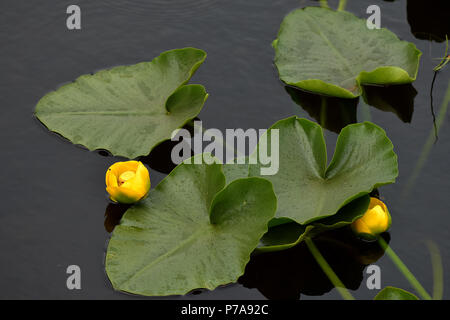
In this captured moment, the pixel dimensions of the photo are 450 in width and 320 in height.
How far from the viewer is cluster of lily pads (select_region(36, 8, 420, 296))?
1459mm

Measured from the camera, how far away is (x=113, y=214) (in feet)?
5.44

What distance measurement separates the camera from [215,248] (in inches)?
58.0

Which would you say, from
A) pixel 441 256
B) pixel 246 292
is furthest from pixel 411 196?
pixel 246 292

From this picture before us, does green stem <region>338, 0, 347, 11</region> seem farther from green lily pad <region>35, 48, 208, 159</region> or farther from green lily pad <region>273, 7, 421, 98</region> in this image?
green lily pad <region>35, 48, 208, 159</region>

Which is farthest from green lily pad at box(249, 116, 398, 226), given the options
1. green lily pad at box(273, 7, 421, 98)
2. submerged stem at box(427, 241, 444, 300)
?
green lily pad at box(273, 7, 421, 98)

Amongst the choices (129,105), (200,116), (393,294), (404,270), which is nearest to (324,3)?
(200,116)

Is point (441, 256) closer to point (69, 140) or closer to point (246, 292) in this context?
point (246, 292)

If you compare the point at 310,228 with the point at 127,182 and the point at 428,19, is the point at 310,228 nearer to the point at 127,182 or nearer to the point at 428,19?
the point at 127,182

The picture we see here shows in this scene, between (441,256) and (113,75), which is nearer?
(441,256)

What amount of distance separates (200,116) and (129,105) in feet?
0.78

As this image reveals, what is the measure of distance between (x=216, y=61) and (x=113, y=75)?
389mm

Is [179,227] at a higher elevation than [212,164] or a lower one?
lower
